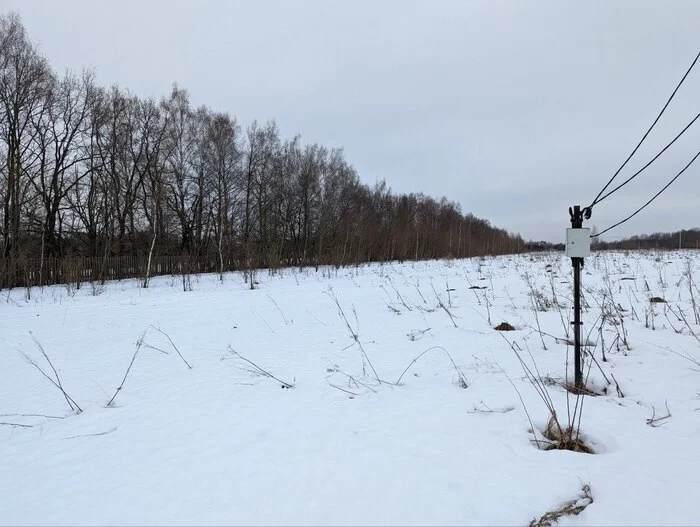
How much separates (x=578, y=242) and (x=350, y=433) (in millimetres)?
2234

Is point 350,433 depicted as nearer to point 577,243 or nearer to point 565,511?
point 565,511

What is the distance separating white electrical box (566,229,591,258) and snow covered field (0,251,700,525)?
103 cm

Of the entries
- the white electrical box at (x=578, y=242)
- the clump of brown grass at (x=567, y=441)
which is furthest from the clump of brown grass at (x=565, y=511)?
the white electrical box at (x=578, y=242)

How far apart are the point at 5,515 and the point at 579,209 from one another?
4.14m

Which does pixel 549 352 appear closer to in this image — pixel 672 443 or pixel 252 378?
pixel 672 443

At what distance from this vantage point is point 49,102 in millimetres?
20031

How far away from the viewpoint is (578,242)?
2.67 m

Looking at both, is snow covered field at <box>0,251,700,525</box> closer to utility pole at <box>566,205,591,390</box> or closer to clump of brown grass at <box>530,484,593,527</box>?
clump of brown grass at <box>530,484,593,527</box>

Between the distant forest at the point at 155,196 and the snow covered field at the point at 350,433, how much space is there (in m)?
12.4

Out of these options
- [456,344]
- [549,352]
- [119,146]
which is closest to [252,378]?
[456,344]

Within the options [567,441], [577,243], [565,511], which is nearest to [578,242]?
[577,243]

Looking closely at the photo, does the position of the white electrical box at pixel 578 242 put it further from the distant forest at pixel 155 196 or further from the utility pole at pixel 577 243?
the distant forest at pixel 155 196

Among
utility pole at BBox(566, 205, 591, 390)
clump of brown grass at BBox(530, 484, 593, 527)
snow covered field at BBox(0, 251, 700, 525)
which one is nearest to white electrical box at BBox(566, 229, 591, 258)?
utility pole at BBox(566, 205, 591, 390)

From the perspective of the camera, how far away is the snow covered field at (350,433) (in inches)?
69.0
